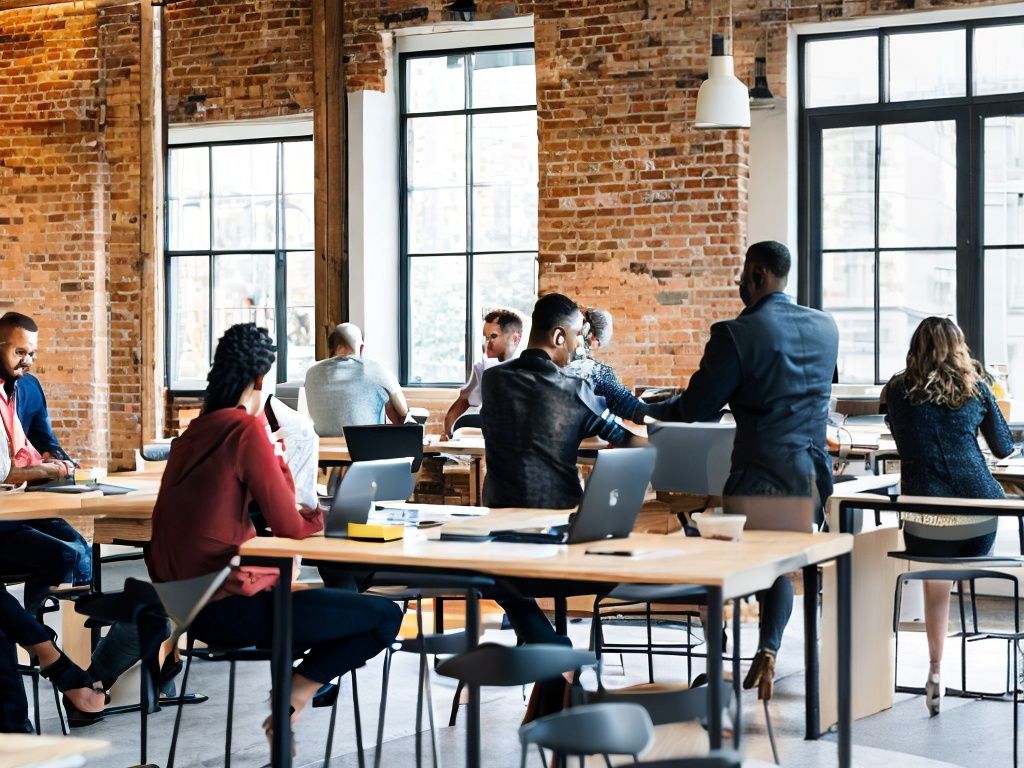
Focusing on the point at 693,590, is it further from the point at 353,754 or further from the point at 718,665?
the point at 353,754

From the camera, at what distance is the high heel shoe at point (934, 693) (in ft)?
16.2

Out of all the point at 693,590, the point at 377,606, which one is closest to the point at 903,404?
Result: the point at 693,590

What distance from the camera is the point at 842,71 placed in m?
8.28

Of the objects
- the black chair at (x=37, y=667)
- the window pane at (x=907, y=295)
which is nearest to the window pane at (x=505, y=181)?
the window pane at (x=907, y=295)

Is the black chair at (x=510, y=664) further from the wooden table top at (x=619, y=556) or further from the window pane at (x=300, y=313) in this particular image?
the window pane at (x=300, y=313)

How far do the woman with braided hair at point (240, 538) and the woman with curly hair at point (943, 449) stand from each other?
7.47 ft

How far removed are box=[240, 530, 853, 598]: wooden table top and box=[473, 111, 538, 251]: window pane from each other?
6108mm

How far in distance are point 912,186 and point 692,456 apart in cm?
400

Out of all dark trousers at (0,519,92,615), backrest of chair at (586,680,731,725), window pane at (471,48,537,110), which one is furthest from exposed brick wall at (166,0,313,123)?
backrest of chair at (586,680,731,725)

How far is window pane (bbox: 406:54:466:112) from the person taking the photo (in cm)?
962

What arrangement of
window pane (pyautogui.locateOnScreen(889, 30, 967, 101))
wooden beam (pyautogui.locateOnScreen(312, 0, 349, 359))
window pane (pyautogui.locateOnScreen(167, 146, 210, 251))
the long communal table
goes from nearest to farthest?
the long communal table, window pane (pyautogui.locateOnScreen(889, 30, 967, 101)), wooden beam (pyautogui.locateOnScreen(312, 0, 349, 359)), window pane (pyautogui.locateOnScreen(167, 146, 210, 251))

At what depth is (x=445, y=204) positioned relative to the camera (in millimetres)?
9758

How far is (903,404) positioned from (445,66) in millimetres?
5455

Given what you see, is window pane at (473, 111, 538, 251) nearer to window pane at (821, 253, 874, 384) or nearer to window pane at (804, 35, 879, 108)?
window pane at (804, 35, 879, 108)
